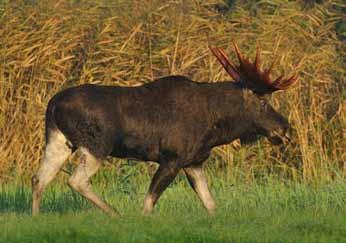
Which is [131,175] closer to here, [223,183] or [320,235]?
[223,183]

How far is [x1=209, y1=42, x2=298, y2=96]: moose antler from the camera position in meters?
12.7

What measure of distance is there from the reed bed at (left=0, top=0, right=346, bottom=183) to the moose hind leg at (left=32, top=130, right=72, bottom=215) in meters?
3.11

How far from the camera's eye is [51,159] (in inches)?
479

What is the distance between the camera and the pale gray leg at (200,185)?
40.8 ft

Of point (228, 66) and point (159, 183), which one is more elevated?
point (228, 66)

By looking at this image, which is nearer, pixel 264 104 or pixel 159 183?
pixel 159 183

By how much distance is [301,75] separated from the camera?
1616 centimetres

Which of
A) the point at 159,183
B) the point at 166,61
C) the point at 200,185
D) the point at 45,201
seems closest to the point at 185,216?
the point at 159,183

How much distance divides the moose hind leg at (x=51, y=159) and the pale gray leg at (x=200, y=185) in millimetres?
1355

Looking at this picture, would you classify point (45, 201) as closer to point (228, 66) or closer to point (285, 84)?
point (228, 66)

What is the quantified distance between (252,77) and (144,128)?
56.4 inches

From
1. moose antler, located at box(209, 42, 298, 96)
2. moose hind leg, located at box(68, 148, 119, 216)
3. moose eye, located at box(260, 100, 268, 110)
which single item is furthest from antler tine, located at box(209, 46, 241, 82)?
moose hind leg, located at box(68, 148, 119, 216)

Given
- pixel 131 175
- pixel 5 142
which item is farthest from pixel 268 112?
pixel 5 142

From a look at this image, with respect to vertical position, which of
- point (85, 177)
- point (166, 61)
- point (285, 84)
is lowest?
point (166, 61)
